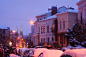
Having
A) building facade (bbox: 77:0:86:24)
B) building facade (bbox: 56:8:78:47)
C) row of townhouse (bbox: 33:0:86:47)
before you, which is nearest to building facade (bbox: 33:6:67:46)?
row of townhouse (bbox: 33:0:86:47)

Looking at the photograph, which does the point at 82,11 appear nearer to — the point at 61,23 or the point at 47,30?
the point at 61,23

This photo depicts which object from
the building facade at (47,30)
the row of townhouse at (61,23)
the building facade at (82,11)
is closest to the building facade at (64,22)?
the row of townhouse at (61,23)

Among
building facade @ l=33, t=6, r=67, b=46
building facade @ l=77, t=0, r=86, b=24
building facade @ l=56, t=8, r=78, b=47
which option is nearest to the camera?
building facade @ l=77, t=0, r=86, b=24

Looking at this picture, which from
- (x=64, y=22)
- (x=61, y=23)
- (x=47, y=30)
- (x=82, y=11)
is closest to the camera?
(x=82, y=11)

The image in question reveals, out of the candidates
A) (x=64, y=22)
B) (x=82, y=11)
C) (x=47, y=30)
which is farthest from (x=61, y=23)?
(x=82, y=11)

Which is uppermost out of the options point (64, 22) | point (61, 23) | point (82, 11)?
point (82, 11)

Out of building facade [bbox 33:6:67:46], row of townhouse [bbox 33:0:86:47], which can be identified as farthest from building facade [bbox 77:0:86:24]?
building facade [bbox 33:6:67:46]

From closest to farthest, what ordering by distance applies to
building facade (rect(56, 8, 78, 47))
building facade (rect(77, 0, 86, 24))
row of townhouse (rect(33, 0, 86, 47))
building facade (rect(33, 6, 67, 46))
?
building facade (rect(77, 0, 86, 24)) < row of townhouse (rect(33, 0, 86, 47)) < building facade (rect(56, 8, 78, 47)) < building facade (rect(33, 6, 67, 46))

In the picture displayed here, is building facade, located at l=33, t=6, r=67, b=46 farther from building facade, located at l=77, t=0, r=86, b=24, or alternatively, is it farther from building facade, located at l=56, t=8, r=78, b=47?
building facade, located at l=77, t=0, r=86, b=24

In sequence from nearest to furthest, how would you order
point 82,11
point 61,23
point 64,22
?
point 82,11 → point 64,22 → point 61,23

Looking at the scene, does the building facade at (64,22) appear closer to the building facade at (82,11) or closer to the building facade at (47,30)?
the building facade at (47,30)

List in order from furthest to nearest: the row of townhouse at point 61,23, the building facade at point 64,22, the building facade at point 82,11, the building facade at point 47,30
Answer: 1. the building facade at point 47,30
2. the building facade at point 64,22
3. the row of townhouse at point 61,23
4. the building facade at point 82,11

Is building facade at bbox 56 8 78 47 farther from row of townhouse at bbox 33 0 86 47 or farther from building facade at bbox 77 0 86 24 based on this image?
building facade at bbox 77 0 86 24

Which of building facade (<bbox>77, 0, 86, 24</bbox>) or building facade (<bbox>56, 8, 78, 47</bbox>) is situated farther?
building facade (<bbox>56, 8, 78, 47</bbox>)
